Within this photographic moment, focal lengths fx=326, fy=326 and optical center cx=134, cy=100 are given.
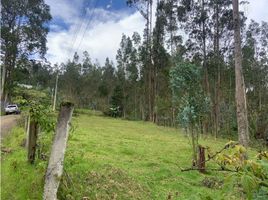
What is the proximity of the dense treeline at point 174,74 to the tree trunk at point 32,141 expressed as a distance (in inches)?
227

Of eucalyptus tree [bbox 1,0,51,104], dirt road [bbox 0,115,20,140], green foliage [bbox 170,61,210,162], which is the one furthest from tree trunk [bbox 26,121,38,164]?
eucalyptus tree [bbox 1,0,51,104]

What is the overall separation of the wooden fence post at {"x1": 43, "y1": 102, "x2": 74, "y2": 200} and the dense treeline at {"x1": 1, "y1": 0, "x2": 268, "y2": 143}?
26.1 feet

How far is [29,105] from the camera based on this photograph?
6977mm

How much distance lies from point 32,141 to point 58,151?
3.52 metres

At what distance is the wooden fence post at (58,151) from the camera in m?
3.94

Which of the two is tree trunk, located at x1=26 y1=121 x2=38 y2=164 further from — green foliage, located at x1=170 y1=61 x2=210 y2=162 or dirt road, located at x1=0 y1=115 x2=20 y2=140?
dirt road, located at x1=0 y1=115 x2=20 y2=140

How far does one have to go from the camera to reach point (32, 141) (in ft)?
23.9

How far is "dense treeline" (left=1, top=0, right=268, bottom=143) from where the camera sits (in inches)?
1060

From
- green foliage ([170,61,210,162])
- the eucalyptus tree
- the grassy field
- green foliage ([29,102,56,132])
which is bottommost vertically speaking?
the grassy field

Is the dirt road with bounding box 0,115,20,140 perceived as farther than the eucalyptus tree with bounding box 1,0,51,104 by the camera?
No

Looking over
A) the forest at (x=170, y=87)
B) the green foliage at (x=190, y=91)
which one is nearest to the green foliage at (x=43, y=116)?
the forest at (x=170, y=87)

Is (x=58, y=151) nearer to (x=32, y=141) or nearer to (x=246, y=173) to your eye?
(x=246, y=173)

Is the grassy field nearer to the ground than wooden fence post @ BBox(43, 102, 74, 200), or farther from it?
nearer to the ground

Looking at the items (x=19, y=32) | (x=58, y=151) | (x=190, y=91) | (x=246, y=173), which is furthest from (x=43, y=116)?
(x=19, y=32)
